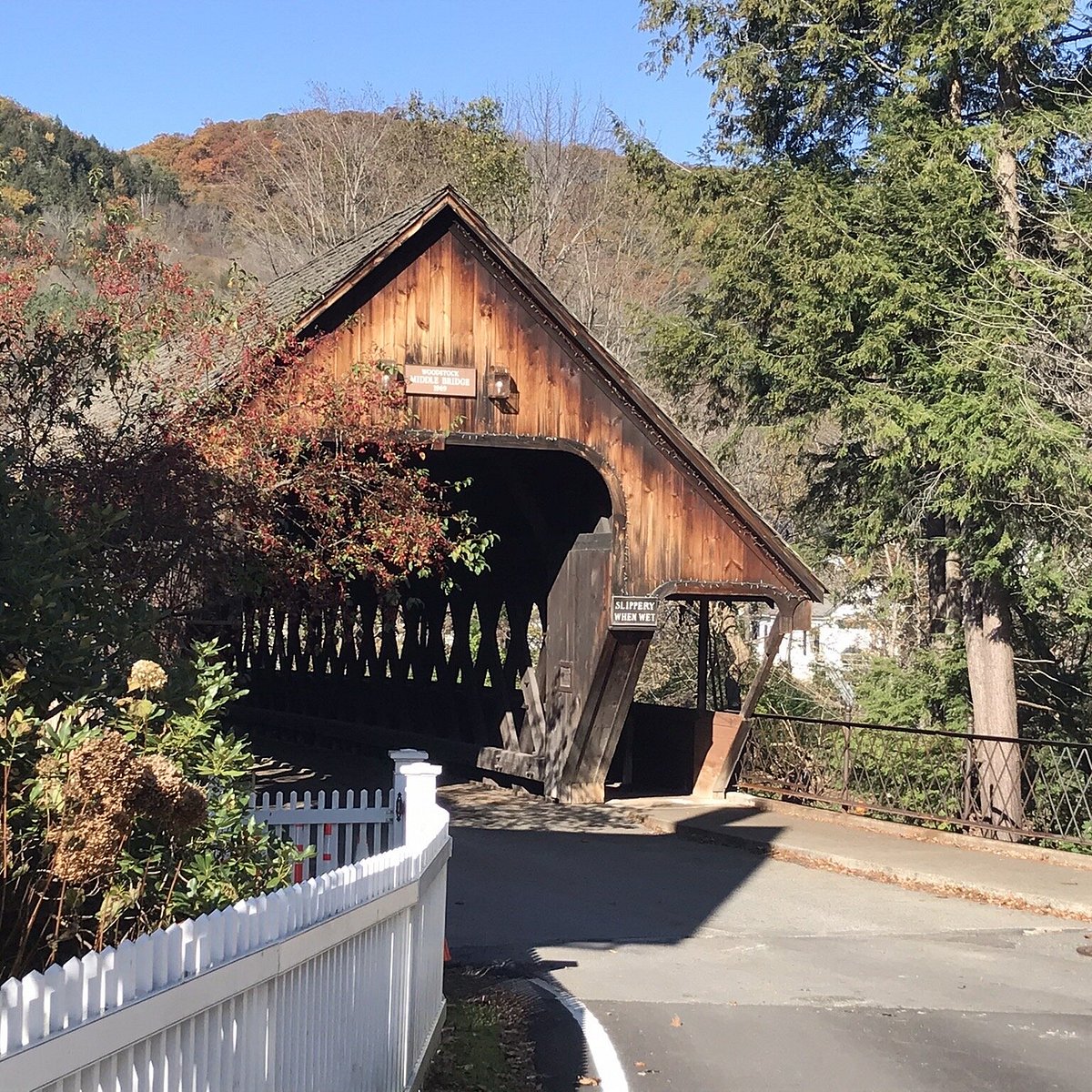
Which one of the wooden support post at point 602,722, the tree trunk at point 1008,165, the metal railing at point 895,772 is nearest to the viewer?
the wooden support post at point 602,722

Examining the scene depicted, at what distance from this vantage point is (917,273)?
16875 mm

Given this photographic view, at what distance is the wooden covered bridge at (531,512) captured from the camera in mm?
14633

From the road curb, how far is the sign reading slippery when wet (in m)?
2.29

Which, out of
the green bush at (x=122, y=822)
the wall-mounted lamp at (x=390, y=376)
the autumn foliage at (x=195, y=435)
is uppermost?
the wall-mounted lamp at (x=390, y=376)

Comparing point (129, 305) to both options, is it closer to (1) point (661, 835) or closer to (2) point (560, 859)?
(2) point (560, 859)

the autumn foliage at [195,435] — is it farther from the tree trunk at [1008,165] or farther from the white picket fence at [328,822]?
the tree trunk at [1008,165]

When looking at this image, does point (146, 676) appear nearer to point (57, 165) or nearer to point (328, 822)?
point (328, 822)

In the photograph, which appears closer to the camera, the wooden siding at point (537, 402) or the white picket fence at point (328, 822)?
the white picket fence at point (328, 822)

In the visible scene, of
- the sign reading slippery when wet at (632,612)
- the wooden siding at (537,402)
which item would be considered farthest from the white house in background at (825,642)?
the sign reading slippery when wet at (632,612)

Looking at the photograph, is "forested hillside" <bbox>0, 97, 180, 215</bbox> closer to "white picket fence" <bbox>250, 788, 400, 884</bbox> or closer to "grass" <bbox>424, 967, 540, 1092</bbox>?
"white picket fence" <bbox>250, 788, 400, 884</bbox>

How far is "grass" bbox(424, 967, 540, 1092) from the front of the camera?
6.22m

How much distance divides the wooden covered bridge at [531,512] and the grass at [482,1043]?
5175 millimetres

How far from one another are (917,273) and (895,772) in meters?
6.61

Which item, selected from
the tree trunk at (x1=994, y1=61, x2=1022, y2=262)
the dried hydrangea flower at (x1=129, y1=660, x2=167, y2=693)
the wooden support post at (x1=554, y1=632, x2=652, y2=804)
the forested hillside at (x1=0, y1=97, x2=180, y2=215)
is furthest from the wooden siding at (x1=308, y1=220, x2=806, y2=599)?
the forested hillside at (x1=0, y1=97, x2=180, y2=215)
